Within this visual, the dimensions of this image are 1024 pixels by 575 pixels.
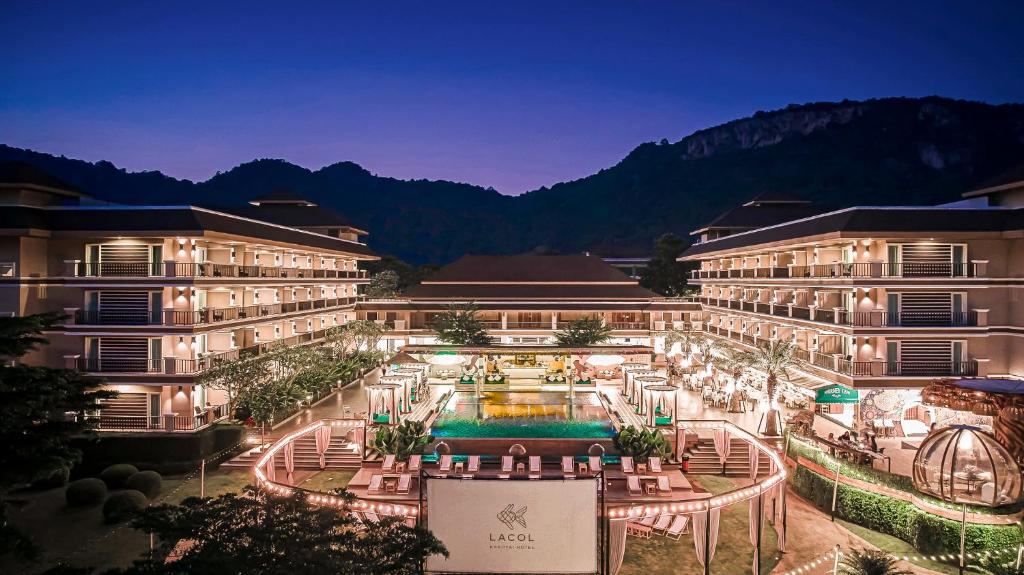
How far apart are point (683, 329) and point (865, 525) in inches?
1030

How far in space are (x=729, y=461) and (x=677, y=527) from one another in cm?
663

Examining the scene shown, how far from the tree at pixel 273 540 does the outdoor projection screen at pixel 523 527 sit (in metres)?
1.40

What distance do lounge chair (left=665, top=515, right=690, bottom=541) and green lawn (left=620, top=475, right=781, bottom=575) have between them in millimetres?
153

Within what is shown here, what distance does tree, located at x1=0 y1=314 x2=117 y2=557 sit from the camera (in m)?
8.96

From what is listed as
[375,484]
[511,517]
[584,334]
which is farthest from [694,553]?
[584,334]

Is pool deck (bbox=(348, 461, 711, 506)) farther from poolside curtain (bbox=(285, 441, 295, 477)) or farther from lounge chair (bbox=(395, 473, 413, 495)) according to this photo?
poolside curtain (bbox=(285, 441, 295, 477))

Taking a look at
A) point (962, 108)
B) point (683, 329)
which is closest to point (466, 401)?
point (683, 329)

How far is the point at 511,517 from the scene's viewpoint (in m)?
11.1

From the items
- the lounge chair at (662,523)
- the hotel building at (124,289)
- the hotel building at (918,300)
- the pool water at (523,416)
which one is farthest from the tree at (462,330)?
the lounge chair at (662,523)

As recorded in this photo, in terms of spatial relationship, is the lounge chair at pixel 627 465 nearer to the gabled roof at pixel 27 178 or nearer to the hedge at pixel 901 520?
the hedge at pixel 901 520

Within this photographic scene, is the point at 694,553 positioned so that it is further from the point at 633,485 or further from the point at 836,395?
the point at 836,395

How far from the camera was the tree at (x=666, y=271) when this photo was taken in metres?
63.5

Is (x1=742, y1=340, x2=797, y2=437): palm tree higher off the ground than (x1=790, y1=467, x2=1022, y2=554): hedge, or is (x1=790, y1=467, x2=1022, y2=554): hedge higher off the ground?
(x1=742, y1=340, x2=797, y2=437): palm tree

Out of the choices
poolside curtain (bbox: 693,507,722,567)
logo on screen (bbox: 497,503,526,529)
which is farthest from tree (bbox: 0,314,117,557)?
poolside curtain (bbox: 693,507,722,567)
